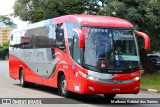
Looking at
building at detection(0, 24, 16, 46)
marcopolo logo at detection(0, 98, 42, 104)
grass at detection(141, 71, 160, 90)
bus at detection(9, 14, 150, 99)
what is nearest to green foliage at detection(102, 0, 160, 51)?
grass at detection(141, 71, 160, 90)

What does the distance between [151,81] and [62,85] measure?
34.0 feet

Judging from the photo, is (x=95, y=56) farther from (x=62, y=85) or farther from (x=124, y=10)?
(x=124, y=10)

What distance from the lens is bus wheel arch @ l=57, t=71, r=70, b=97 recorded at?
53.0 feet

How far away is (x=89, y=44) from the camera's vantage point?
14.5 m

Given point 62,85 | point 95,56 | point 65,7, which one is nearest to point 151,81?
point 65,7

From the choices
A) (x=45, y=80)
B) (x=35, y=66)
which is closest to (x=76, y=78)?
(x=45, y=80)

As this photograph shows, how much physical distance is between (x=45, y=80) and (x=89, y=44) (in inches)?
184

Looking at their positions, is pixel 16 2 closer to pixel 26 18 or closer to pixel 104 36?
pixel 26 18

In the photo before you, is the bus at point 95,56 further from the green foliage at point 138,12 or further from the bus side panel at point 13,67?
the green foliage at point 138,12

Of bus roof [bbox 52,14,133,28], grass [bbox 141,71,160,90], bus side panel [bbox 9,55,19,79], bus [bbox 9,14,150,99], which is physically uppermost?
bus roof [bbox 52,14,133,28]

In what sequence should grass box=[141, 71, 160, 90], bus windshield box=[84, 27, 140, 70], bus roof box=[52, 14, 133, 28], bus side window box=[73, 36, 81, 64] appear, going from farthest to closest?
grass box=[141, 71, 160, 90]
bus roof box=[52, 14, 133, 28]
bus side window box=[73, 36, 81, 64]
bus windshield box=[84, 27, 140, 70]

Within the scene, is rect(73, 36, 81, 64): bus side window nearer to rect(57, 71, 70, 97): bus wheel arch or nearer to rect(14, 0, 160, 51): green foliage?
rect(57, 71, 70, 97): bus wheel arch

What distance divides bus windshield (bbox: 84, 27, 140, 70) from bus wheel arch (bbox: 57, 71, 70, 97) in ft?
7.08

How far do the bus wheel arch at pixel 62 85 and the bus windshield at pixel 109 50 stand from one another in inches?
85.0
